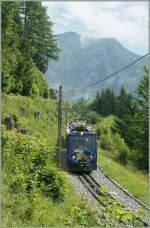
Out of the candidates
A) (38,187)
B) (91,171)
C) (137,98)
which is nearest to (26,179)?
(38,187)

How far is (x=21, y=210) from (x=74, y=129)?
683 inches

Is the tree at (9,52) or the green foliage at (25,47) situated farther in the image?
the green foliage at (25,47)

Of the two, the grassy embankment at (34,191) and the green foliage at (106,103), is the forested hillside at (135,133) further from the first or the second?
the green foliage at (106,103)

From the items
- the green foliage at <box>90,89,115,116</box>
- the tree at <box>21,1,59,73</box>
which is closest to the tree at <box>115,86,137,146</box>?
the tree at <box>21,1,59,73</box>

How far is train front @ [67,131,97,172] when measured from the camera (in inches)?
1065

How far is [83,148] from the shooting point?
90.1ft

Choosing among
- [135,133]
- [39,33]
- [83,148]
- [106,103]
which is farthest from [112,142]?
[106,103]

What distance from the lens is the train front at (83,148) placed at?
88.7 feet

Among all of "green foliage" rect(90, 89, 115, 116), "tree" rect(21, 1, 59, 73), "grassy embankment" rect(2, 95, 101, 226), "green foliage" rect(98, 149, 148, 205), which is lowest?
"green foliage" rect(98, 149, 148, 205)

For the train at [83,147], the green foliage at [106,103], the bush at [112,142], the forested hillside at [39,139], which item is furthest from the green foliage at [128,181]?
the green foliage at [106,103]

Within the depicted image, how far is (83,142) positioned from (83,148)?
Result: 353 millimetres

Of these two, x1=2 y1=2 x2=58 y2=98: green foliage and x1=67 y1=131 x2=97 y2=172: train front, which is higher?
x1=2 y1=2 x2=58 y2=98: green foliage

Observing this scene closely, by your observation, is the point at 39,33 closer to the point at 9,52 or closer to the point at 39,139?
the point at 9,52

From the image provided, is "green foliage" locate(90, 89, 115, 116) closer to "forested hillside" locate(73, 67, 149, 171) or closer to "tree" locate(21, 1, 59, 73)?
"forested hillside" locate(73, 67, 149, 171)
